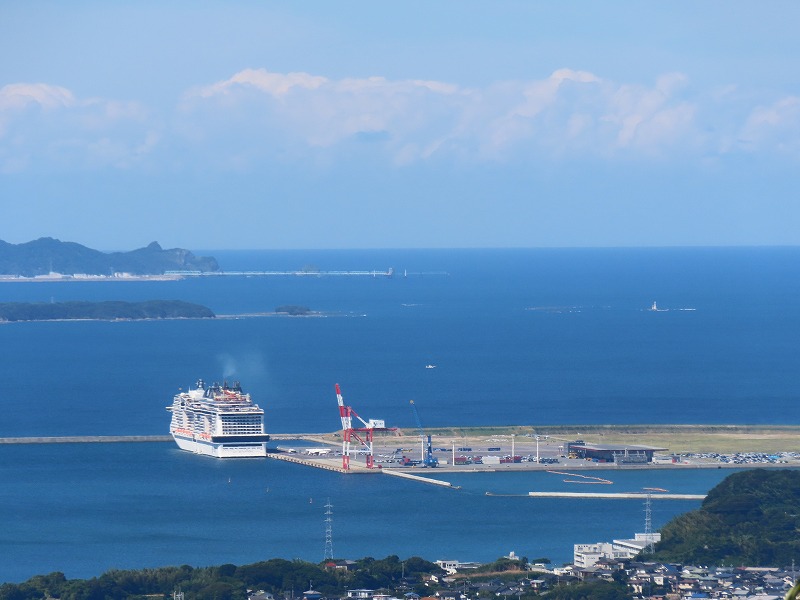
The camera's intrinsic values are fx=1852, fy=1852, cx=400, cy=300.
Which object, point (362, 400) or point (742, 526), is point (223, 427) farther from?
point (742, 526)

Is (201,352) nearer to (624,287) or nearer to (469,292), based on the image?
(469,292)

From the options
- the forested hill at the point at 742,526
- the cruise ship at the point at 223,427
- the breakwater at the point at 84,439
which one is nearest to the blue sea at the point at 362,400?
the cruise ship at the point at 223,427

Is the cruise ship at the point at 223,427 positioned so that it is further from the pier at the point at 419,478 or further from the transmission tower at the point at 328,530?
the transmission tower at the point at 328,530

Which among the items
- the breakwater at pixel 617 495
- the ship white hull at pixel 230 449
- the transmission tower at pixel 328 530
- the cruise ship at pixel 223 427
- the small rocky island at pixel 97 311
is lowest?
the transmission tower at pixel 328 530

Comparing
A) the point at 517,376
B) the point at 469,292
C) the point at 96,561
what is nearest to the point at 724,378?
the point at 517,376

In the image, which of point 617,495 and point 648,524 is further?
point 617,495

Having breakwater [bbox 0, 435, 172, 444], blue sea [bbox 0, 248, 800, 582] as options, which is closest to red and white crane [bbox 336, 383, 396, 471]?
blue sea [bbox 0, 248, 800, 582]

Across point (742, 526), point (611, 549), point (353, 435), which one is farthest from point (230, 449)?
point (742, 526)
